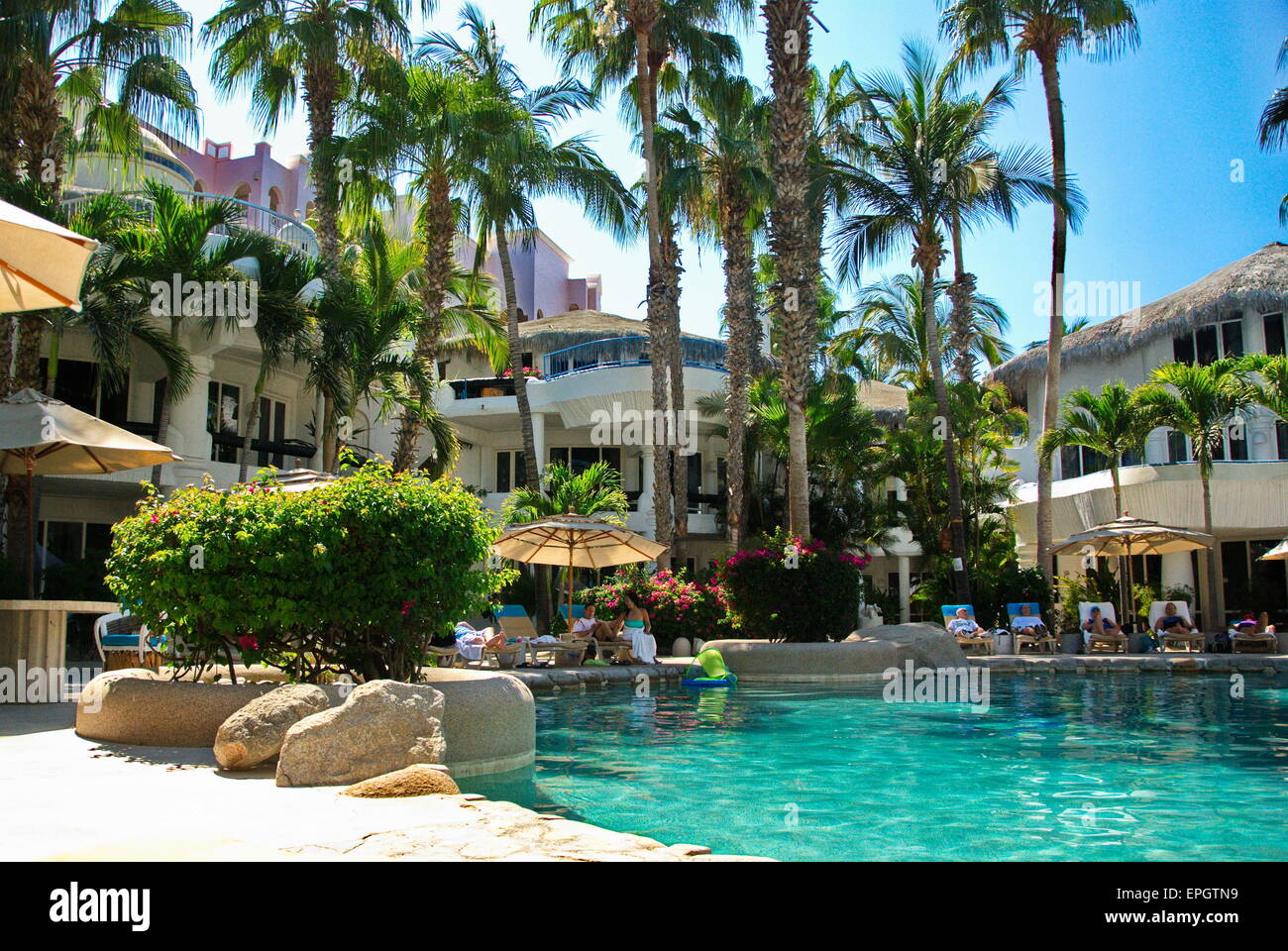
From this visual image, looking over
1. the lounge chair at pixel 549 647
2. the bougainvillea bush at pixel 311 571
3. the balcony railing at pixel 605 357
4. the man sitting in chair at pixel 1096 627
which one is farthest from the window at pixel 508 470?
the bougainvillea bush at pixel 311 571

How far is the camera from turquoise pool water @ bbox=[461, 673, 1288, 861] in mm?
5781

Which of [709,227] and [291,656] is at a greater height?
[709,227]

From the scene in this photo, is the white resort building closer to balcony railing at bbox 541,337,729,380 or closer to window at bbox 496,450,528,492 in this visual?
balcony railing at bbox 541,337,729,380

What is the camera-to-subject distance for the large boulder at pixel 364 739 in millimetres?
5500

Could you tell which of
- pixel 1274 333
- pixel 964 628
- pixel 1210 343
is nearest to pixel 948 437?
pixel 964 628

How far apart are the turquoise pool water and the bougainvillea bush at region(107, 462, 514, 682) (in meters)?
1.43

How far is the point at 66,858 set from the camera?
138 inches

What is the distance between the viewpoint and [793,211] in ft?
65.8

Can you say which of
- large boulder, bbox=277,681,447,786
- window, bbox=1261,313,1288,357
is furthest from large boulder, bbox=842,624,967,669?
window, bbox=1261,313,1288,357

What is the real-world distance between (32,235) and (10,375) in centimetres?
1195
